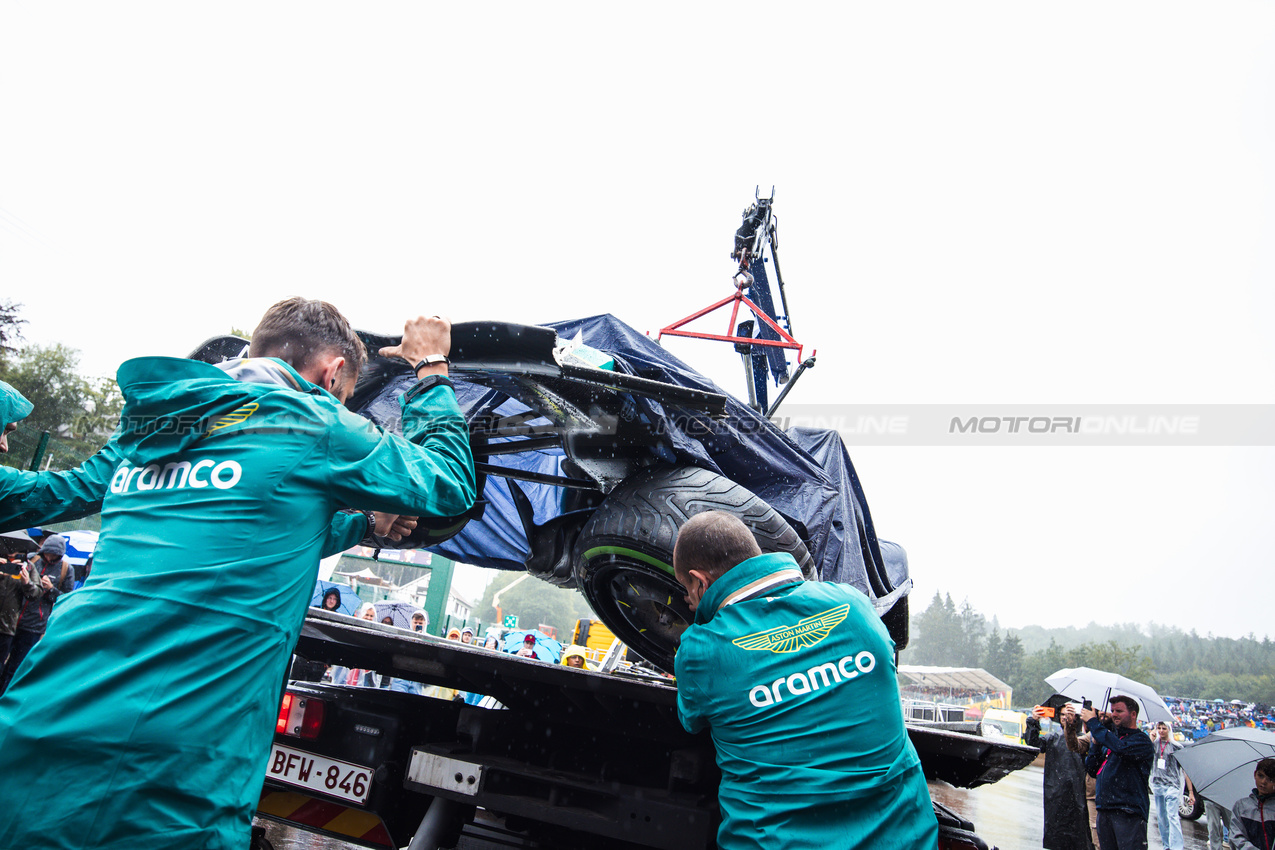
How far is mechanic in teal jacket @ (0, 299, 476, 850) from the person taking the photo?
1.23 meters

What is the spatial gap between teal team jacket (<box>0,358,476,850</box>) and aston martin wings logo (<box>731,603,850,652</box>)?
2.64 feet

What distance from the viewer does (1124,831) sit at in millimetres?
5785

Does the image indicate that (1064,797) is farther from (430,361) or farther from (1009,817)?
(430,361)

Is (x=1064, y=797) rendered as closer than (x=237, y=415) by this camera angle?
No

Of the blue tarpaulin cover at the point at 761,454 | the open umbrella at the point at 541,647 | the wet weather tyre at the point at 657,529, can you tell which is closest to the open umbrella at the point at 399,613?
the open umbrella at the point at 541,647

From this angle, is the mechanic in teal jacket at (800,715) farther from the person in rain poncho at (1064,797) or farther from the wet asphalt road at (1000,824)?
the person in rain poncho at (1064,797)

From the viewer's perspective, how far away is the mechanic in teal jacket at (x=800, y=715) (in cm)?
171

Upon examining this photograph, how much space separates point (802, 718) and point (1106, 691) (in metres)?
10.0

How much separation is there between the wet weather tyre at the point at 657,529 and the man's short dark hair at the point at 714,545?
551 mm

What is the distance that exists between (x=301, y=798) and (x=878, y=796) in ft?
6.61

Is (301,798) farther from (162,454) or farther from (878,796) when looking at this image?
(878,796)

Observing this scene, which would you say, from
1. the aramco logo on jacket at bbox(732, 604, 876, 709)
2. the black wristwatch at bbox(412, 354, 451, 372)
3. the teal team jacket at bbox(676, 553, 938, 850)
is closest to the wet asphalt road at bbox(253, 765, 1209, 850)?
the teal team jacket at bbox(676, 553, 938, 850)

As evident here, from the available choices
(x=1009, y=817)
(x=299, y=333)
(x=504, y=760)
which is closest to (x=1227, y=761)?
(x=1009, y=817)

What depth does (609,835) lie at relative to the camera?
6.84 feet
